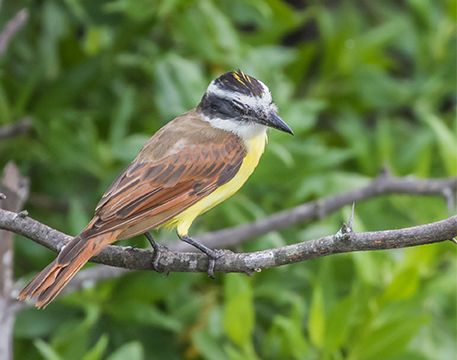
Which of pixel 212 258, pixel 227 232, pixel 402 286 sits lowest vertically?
pixel 402 286

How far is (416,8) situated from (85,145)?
2.47 m

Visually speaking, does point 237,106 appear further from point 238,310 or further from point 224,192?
point 238,310

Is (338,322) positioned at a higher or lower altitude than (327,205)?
lower

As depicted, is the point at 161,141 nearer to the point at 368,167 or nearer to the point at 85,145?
the point at 85,145

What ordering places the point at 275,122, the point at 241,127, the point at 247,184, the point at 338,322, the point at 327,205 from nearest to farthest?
the point at 275,122 → the point at 241,127 → the point at 338,322 → the point at 327,205 → the point at 247,184

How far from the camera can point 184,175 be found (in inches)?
195

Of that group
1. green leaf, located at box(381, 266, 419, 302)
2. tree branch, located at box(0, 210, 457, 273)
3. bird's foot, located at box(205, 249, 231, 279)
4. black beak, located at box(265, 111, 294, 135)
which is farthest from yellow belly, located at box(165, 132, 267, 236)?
green leaf, located at box(381, 266, 419, 302)

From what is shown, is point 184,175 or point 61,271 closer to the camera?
point 61,271

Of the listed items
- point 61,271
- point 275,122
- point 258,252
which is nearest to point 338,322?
point 275,122

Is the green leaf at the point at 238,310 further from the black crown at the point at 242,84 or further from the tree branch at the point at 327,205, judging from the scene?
the black crown at the point at 242,84

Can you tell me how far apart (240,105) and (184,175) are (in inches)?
20.9

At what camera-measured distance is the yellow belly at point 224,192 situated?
15.9ft

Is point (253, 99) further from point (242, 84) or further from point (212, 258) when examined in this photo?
point (212, 258)

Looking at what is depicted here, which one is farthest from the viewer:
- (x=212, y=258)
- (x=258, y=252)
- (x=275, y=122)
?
(x=275, y=122)
